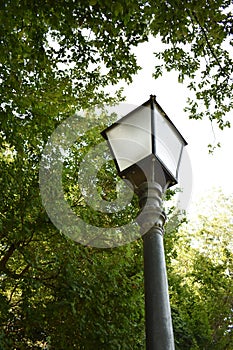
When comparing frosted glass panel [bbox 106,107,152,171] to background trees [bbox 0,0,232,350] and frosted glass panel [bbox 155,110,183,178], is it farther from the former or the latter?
background trees [bbox 0,0,232,350]

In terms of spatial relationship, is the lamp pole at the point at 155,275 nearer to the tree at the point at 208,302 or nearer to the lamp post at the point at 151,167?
the lamp post at the point at 151,167

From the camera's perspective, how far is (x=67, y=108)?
6750 mm

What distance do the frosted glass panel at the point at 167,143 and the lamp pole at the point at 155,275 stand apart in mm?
251

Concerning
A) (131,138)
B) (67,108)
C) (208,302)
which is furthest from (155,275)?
(208,302)

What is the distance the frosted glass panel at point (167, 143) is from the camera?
313 centimetres

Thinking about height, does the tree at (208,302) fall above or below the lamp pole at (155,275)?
above

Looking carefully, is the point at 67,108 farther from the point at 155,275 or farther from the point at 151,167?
the point at 155,275

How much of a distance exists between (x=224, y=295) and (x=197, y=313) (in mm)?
1308

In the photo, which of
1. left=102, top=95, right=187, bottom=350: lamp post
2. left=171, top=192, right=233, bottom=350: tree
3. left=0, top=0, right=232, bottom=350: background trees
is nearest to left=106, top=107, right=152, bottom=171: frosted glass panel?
left=102, top=95, right=187, bottom=350: lamp post

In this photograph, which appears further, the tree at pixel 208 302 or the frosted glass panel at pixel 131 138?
the tree at pixel 208 302

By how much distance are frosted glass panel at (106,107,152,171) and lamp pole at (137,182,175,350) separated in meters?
0.25

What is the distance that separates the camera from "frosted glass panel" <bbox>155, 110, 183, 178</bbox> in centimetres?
313

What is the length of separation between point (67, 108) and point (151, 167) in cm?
401

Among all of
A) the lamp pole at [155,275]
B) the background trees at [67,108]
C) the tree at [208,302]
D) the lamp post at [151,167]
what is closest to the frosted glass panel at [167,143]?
the lamp post at [151,167]
